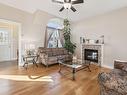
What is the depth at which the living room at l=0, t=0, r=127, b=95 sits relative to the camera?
152 inches

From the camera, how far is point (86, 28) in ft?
23.6

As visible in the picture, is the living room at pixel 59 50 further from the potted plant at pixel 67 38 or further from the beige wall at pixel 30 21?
the potted plant at pixel 67 38

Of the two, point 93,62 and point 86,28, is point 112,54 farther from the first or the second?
point 86,28

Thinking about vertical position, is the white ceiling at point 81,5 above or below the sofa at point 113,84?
above

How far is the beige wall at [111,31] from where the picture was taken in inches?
211

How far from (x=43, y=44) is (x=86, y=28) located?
2869 millimetres

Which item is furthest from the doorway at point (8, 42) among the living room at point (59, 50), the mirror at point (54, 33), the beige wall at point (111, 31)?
the beige wall at point (111, 31)

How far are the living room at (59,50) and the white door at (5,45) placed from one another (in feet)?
4.62

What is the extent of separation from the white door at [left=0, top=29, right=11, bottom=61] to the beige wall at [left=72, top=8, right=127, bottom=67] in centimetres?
514

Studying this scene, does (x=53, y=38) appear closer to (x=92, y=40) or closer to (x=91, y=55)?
(x=92, y=40)

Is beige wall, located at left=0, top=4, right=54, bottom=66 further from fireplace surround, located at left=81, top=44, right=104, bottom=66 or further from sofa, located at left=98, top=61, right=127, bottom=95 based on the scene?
sofa, located at left=98, top=61, right=127, bottom=95

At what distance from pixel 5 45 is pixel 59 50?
3.48m

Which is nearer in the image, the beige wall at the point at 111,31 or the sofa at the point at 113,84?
the sofa at the point at 113,84

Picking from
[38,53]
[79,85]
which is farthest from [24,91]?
[38,53]
